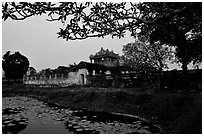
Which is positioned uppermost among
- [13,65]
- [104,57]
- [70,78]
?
[104,57]

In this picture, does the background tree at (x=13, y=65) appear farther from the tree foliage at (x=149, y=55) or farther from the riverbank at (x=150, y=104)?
the tree foliage at (x=149, y=55)

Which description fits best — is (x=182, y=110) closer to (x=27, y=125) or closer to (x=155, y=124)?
(x=155, y=124)

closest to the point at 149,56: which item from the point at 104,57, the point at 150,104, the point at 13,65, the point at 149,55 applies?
the point at 149,55

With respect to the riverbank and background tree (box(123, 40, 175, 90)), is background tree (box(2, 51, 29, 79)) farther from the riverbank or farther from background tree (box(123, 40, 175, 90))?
background tree (box(123, 40, 175, 90))

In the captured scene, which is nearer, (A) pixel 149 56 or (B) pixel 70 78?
(A) pixel 149 56

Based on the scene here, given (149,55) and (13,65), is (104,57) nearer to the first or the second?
(149,55)

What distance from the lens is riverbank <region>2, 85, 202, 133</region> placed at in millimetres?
4793

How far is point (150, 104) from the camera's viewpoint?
777 centimetres

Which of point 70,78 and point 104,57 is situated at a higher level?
point 104,57

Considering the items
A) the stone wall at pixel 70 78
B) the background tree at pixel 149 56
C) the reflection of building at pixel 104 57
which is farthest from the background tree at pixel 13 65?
the reflection of building at pixel 104 57

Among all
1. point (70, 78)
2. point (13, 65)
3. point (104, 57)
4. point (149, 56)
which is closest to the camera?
point (13, 65)

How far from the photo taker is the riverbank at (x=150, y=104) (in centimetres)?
479

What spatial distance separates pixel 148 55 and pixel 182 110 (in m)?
9.57

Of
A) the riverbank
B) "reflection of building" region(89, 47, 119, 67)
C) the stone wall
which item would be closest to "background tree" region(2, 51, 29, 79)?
the riverbank
